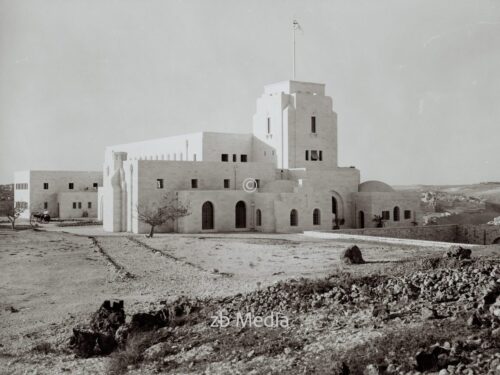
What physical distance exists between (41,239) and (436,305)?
25156 mm

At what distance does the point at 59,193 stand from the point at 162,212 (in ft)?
85.4

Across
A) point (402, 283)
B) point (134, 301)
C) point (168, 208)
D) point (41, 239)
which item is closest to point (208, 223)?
point (168, 208)

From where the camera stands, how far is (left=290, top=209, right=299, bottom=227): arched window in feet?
123

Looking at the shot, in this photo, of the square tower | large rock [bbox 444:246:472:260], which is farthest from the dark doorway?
large rock [bbox 444:246:472:260]

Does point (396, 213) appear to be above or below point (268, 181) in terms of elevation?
below

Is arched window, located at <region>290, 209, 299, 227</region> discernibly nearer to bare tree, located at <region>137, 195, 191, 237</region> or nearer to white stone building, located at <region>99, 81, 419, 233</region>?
white stone building, located at <region>99, 81, 419, 233</region>

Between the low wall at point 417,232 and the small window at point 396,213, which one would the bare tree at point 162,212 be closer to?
the low wall at point 417,232

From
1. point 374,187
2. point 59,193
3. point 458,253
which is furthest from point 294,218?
point 59,193

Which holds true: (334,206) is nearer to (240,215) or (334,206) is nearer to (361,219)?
(361,219)

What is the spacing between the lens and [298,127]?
1708 inches

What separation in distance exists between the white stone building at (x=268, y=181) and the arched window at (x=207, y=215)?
0.07m

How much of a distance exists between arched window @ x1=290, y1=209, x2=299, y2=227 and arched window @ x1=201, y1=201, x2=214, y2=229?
5.33 m

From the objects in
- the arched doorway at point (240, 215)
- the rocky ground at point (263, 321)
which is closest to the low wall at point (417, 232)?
the arched doorway at point (240, 215)

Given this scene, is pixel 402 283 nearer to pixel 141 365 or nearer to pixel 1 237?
pixel 141 365
